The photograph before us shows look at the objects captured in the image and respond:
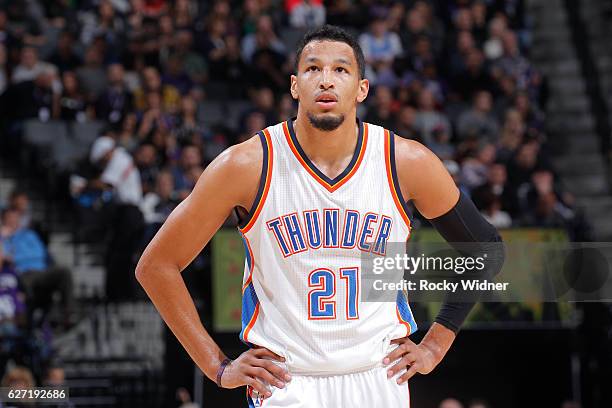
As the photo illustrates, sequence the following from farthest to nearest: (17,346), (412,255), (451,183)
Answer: (17,346), (412,255), (451,183)

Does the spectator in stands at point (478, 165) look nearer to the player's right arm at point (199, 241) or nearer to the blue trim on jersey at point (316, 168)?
the blue trim on jersey at point (316, 168)

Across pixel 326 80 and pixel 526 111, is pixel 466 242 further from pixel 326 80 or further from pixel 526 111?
pixel 526 111

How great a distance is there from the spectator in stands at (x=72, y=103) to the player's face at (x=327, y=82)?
782 centimetres

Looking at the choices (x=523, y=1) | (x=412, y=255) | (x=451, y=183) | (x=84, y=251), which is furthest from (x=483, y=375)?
(x=523, y=1)

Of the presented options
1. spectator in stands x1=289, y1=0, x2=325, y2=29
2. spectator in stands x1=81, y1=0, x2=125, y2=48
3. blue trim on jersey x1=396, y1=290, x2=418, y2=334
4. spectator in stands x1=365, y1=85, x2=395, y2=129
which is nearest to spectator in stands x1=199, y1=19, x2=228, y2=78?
spectator in stands x1=81, y1=0, x2=125, y2=48

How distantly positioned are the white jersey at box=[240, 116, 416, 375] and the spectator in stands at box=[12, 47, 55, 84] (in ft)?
26.9

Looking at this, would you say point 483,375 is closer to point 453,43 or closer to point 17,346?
point 17,346

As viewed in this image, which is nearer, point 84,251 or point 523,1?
point 84,251

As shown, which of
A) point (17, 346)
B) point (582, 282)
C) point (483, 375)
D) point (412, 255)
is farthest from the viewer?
point (483, 375)

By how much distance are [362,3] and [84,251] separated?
606 centimetres

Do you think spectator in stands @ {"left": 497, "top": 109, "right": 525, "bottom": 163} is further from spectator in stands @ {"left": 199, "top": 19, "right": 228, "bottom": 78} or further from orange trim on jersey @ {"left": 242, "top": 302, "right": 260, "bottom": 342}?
orange trim on jersey @ {"left": 242, "top": 302, "right": 260, "bottom": 342}

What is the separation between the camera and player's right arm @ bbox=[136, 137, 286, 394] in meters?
4.01

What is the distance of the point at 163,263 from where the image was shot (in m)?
4.07

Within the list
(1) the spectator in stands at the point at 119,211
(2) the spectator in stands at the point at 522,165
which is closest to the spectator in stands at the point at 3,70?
(1) the spectator in stands at the point at 119,211
